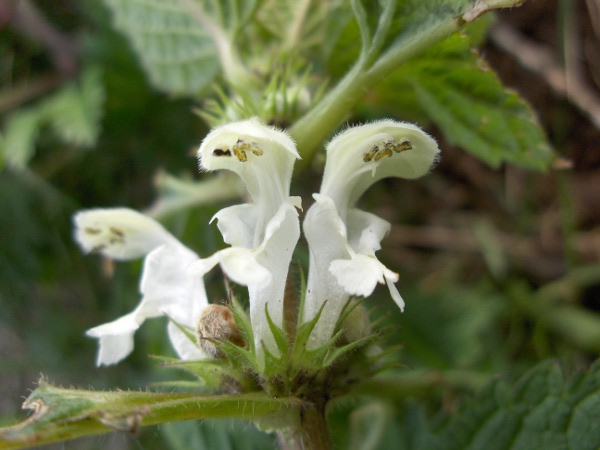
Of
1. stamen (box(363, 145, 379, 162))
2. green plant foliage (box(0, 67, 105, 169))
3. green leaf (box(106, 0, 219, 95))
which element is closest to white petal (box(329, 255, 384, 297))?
stamen (box(363, 145, 379, 162))

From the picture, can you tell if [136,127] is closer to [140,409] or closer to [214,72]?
[214,72]

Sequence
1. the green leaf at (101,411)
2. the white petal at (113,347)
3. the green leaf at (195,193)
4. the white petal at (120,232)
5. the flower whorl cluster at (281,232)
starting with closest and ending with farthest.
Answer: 1. the green leaf at (101,411)
2. the flower whorl cluster at (281,232)
3. the white petal at (113,347)
4. the white petal at (120,232)
5. the green leaf at (195,193)

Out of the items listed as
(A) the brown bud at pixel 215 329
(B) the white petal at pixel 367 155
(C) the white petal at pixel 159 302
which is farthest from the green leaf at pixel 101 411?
(B) the white petal at pixel 367 155

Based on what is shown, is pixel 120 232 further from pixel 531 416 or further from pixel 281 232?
pixel 531 416

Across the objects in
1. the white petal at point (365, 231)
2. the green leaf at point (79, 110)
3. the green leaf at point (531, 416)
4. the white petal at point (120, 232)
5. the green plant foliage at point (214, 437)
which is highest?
the green leaf at point (79, 110)

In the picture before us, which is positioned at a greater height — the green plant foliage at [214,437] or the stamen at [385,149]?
the stamen at [385,149]

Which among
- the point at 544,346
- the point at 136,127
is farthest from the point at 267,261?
the point at 544,346

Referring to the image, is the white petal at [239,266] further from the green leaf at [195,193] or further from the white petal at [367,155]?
the green leaf at [195,193]

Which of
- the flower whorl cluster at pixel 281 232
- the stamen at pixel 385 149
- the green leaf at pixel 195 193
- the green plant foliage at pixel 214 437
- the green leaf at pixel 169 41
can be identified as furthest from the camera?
the green leaf at pixel 169 41
